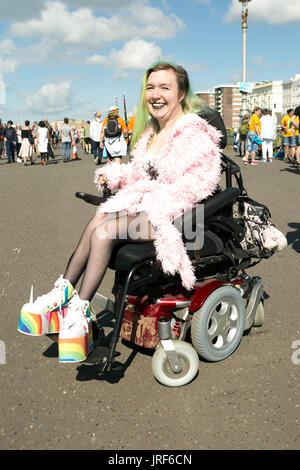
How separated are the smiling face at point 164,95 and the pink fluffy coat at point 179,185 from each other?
0.77 ft

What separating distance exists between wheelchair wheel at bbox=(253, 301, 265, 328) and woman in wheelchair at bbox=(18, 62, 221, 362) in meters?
0.92

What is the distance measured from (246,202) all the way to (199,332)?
1050 mm

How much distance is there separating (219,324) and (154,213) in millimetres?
854

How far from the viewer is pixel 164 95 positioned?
119 inches

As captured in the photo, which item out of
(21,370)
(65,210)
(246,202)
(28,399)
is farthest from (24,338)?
(65,210)

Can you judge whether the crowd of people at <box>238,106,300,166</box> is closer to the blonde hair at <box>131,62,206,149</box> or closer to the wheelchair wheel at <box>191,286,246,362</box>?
the blonde hair at <box>131,62,206,149</box>

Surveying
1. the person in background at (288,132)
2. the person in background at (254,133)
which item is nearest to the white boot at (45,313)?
the person in background at (288,132)

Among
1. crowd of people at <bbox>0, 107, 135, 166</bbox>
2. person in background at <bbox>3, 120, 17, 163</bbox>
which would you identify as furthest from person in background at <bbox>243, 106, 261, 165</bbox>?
person in background at <bbox>3, 120, 17, 163</bbox>

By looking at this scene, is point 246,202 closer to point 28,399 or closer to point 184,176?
point 184,176

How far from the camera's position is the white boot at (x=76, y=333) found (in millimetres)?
2453

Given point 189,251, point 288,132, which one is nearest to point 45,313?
point 189,251

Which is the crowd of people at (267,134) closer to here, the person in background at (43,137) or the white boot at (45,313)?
the person in background at (43,137)

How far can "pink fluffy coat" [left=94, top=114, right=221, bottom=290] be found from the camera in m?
2.59

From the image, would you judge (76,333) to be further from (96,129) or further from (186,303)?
(96,129)
